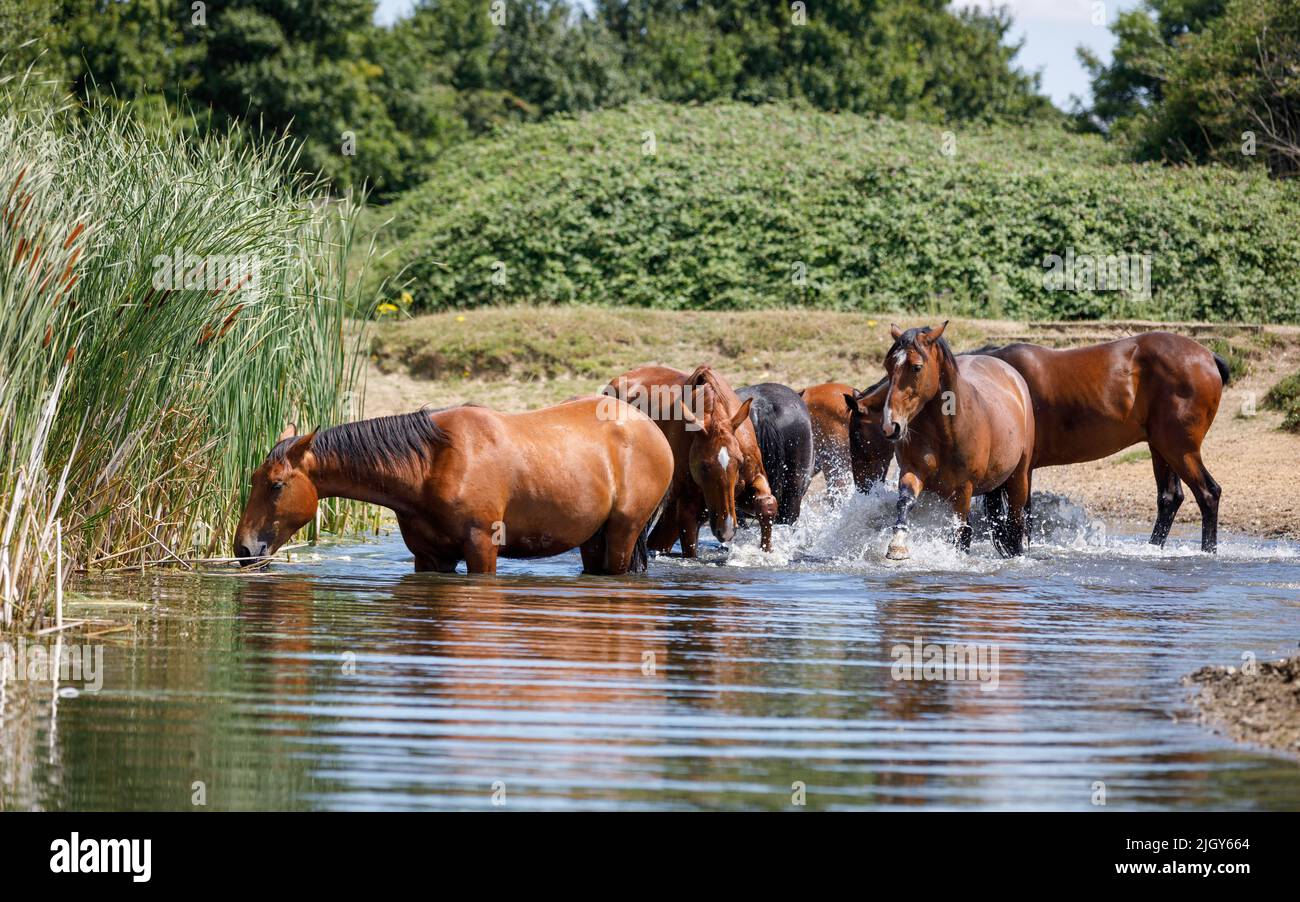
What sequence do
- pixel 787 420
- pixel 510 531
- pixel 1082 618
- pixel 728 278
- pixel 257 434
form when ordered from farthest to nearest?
pixel 728 278, pixel 787 420, pixel 257 434, pixel 510 531, pixel 1082 618

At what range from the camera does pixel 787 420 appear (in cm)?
1256

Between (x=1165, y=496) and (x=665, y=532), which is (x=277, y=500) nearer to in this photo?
(x=665, y=532)

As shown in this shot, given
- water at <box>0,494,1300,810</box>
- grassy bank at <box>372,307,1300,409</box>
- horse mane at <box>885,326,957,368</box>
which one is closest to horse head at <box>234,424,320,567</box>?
water at <box>0,494,1300,810</box>

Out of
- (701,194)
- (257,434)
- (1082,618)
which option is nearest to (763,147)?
(701,194)

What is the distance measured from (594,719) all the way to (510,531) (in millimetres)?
4089

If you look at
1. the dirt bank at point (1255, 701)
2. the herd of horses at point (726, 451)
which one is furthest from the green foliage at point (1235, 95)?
the dirt bank at point (1255, 701)

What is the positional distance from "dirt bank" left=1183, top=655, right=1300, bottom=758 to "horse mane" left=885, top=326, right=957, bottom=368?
4.38 m

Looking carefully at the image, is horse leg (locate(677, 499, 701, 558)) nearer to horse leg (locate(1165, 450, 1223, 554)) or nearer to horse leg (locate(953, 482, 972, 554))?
horse leg (locate(953, 482, 972, 554))

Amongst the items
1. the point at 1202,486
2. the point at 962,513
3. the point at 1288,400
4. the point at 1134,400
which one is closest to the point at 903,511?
the point at 962,513

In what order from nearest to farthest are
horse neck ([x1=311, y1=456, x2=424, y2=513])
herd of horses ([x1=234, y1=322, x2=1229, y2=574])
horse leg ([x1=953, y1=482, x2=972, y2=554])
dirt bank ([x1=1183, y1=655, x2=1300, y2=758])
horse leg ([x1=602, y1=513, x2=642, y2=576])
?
dirt bank ([x1=1183, y1=655, x2=1300, y2=758]) → horse neck ([x1=311, y1=456, x2=424, y2=513]) → herd of horses ([x1=234, y1=322, x2=1229, y2=574]) → horse leg ([x1=602, y1=513, x2=642, y2=576]) → horse leg ([x1=953, y1=482, x2=972, y2=554])

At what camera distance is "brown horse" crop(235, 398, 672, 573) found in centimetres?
968

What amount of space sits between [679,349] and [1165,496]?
8333mm

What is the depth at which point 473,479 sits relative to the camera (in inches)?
382
